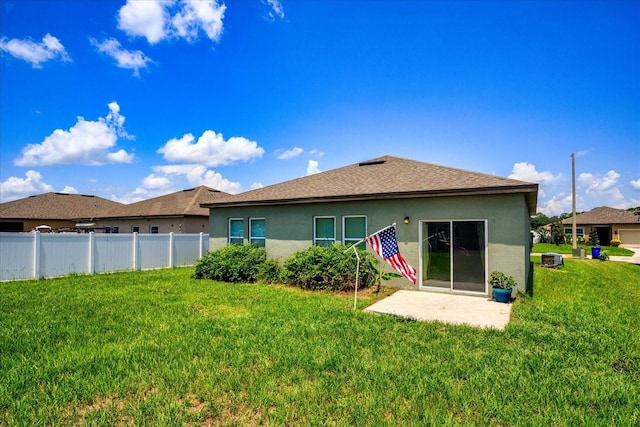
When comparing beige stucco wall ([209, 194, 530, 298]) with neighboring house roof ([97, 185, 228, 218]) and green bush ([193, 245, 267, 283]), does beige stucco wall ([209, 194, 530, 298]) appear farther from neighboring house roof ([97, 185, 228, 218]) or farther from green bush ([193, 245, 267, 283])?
neighboring house roof ([97, 185, 228, 218])

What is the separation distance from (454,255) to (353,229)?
10.9ft

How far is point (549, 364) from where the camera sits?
4.37 meters

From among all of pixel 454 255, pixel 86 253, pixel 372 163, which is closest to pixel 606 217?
pixel 372 163

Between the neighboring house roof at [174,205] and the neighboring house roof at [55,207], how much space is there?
19.7 feet

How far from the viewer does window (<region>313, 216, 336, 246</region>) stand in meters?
11.3

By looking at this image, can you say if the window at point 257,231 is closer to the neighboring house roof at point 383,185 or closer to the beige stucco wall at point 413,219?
the beige stucco wall at point 413,219

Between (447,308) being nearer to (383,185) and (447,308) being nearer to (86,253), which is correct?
(383,185)

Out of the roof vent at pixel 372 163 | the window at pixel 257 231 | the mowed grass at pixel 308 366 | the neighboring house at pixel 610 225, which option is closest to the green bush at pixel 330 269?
the mowed grass at pixel 308 366

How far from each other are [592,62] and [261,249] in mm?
14168

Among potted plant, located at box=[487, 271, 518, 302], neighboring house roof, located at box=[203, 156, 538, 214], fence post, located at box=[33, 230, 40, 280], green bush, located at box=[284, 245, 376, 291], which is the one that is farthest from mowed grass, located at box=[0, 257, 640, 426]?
fence post, located at box=[33, 230, 40, 280]

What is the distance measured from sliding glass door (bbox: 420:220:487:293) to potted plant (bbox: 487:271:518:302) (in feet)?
1.72

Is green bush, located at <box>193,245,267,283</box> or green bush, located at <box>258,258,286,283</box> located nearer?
green bush, located at <box>258,258,286,283</box>

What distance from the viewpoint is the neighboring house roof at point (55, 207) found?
88.3 feet

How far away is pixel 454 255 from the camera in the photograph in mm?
9289
